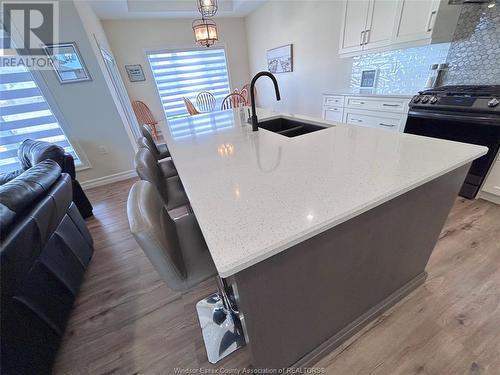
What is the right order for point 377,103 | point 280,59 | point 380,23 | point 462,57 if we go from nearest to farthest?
point 462,57
point 380,23
point 377,103
point 280,59

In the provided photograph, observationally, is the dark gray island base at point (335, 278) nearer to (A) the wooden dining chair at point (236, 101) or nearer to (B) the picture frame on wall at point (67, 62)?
(B) the picture frame on wall at point (67, 62)

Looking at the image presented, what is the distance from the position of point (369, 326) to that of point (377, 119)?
2.24 meters

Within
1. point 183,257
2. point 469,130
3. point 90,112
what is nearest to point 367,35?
point 469,130

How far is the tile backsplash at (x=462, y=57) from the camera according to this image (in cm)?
189

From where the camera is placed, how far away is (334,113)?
3.10 metres

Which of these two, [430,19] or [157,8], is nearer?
[430,19]

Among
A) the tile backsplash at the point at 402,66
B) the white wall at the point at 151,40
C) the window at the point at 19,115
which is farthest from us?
the white wall at the point at 151,40

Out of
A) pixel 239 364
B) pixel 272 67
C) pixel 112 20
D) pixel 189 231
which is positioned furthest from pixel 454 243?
pixel 112 20

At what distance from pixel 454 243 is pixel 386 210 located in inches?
51.4

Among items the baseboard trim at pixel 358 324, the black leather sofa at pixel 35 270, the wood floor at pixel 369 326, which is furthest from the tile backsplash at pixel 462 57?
the black leather sofa at pixel 35 270

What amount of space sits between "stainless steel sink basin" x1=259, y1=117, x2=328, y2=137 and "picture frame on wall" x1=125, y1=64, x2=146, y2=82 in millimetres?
4171

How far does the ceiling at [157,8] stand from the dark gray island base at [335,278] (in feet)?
15.5

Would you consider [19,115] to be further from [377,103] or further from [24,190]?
[377,103]

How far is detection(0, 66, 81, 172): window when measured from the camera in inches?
94.7
